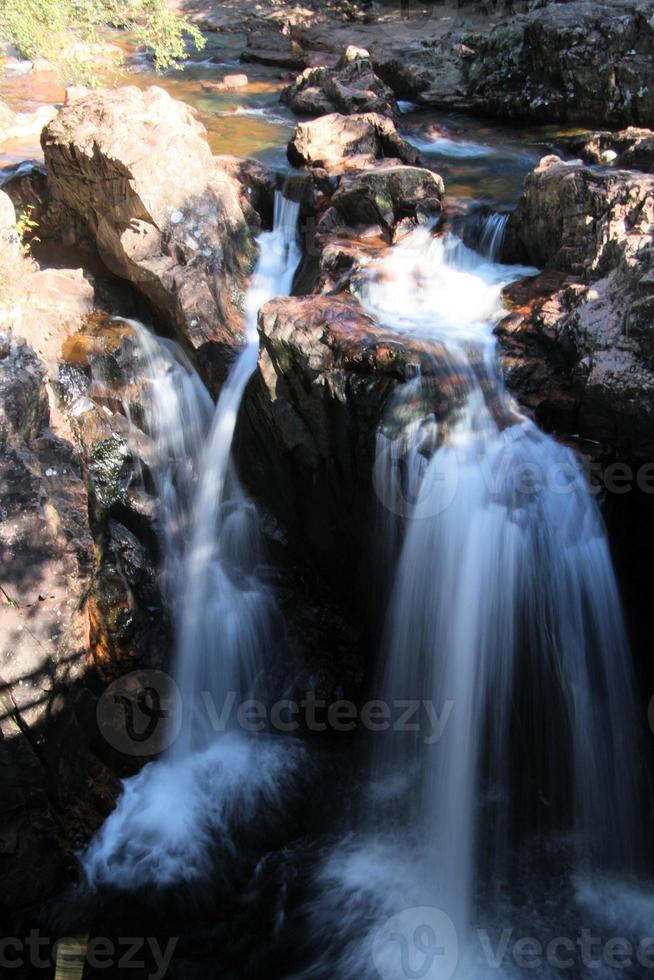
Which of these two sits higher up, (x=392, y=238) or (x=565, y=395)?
(x=392, y=238)

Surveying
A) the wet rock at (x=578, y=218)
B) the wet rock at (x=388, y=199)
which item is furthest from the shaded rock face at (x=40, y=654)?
the wet rock at (x=578, y=218)

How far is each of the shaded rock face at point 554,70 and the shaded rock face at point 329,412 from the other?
6.83 meters

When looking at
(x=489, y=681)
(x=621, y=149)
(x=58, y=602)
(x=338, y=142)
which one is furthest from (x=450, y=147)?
(x=58, y=602)

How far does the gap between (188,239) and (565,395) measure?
3852 millimetres

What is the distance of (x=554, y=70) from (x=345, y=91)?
3.16 metres

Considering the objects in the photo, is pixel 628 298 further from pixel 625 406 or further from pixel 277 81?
pixel 277 81

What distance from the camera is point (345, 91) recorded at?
10.7 m

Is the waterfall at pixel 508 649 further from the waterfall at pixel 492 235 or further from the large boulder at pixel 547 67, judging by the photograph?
the large boulder at pixel 547 67

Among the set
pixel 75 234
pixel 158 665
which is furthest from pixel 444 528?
pixel 75 234

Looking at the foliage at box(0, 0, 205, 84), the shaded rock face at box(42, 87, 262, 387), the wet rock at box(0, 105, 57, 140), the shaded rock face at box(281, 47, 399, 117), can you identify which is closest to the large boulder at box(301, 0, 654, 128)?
the shaded rock face at box(281, 47, 399, 117)

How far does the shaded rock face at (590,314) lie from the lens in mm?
4605

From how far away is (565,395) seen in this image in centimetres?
493

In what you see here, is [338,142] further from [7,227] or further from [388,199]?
[7,227]

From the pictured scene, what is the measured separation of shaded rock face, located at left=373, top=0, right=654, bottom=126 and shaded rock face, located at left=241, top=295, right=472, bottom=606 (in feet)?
22.4
